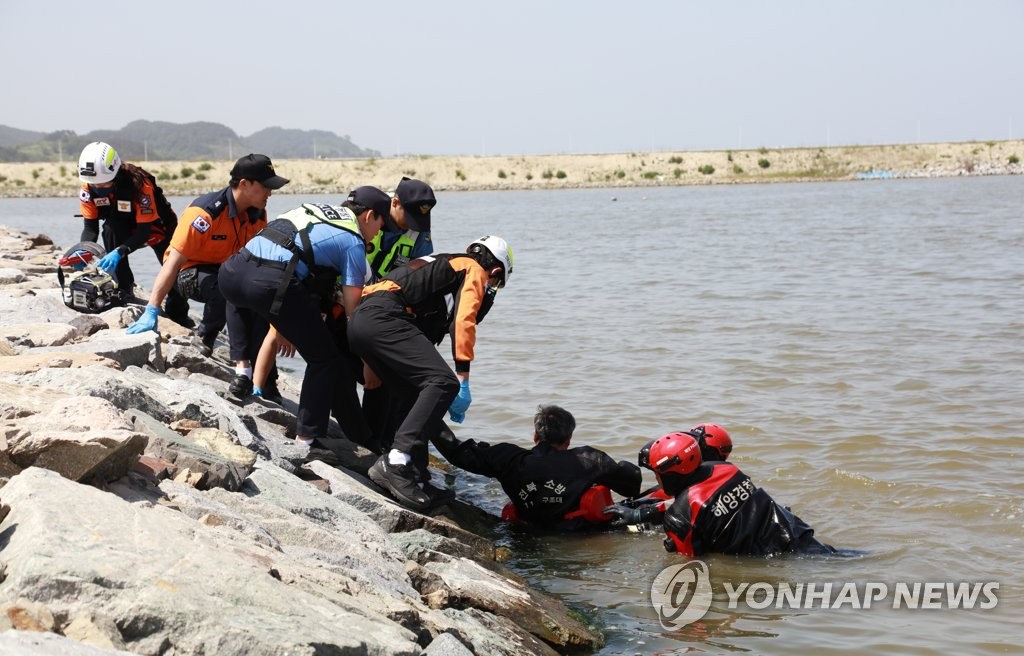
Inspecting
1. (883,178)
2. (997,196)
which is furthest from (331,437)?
(883,178)

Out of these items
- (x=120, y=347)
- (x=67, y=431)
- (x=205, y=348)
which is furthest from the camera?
(x=205, y=348)

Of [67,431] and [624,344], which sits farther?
[624,344]

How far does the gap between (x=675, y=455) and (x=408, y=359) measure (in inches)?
63.2

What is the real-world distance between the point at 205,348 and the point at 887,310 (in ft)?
31.6

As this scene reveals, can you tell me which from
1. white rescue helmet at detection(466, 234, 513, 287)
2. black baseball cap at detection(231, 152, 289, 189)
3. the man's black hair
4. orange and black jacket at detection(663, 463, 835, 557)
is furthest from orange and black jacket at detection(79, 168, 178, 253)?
orange and black jacket at detection(663, 463, 835, 557)

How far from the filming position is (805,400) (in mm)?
9891

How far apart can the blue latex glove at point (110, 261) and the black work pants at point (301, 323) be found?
131 inches

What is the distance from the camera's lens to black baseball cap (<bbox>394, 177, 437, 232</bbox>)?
6.84 m

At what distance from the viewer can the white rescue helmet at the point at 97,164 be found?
8.79 meters

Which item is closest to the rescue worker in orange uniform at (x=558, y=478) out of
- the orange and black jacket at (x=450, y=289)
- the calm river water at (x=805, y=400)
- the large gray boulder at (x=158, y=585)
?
the calm river water at (x=805, y=400)

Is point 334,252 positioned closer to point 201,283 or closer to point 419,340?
point 419,340

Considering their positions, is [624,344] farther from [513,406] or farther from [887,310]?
[887,310]

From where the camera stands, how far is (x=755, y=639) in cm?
501

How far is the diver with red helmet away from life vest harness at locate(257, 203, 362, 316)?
2.17 m
